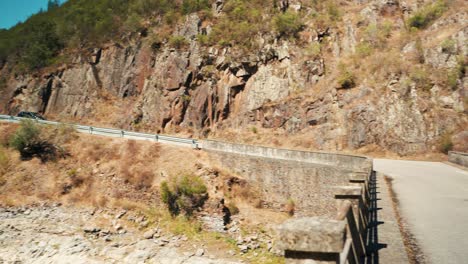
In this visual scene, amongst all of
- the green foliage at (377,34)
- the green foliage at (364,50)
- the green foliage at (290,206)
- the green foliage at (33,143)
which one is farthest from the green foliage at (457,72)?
the green foliage at (33,143)

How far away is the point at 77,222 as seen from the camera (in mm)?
24141

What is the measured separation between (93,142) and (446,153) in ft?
93.0

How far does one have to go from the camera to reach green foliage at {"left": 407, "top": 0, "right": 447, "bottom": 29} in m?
36.2

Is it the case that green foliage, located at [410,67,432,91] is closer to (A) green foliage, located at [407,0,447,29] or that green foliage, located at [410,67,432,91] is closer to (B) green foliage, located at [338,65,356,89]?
(B) green foliage, located at [338,65,356,89]

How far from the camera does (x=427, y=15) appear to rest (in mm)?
36625

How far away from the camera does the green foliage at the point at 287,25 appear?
3925 cm

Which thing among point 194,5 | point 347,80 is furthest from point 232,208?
point 194,5

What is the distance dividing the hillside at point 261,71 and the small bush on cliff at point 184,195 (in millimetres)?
11389

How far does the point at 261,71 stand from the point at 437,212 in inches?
1174

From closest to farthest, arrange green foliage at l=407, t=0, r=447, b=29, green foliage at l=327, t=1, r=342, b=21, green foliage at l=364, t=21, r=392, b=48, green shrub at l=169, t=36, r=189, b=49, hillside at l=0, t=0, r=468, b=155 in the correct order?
1. hillside at l=0, t=0, r=468, b=155
2. green foliage at l=407, t=0, r=447, b=29
3. green foliage at l=364, t=21, r=392, b=48
4. green foliage at l=327, t=1, r=342, b=21
5. green shrub at l=169, t=36, r=189, b=49

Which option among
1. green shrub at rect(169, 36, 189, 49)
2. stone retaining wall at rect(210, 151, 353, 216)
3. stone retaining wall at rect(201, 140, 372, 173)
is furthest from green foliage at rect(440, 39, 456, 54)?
green shrub at rect(169, 36, 189, 49)

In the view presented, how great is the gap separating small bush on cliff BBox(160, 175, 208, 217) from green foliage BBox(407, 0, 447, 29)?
2859cm

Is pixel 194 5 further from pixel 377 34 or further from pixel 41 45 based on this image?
pixel 377 34

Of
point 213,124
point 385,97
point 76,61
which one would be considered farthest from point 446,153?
point 76,61
